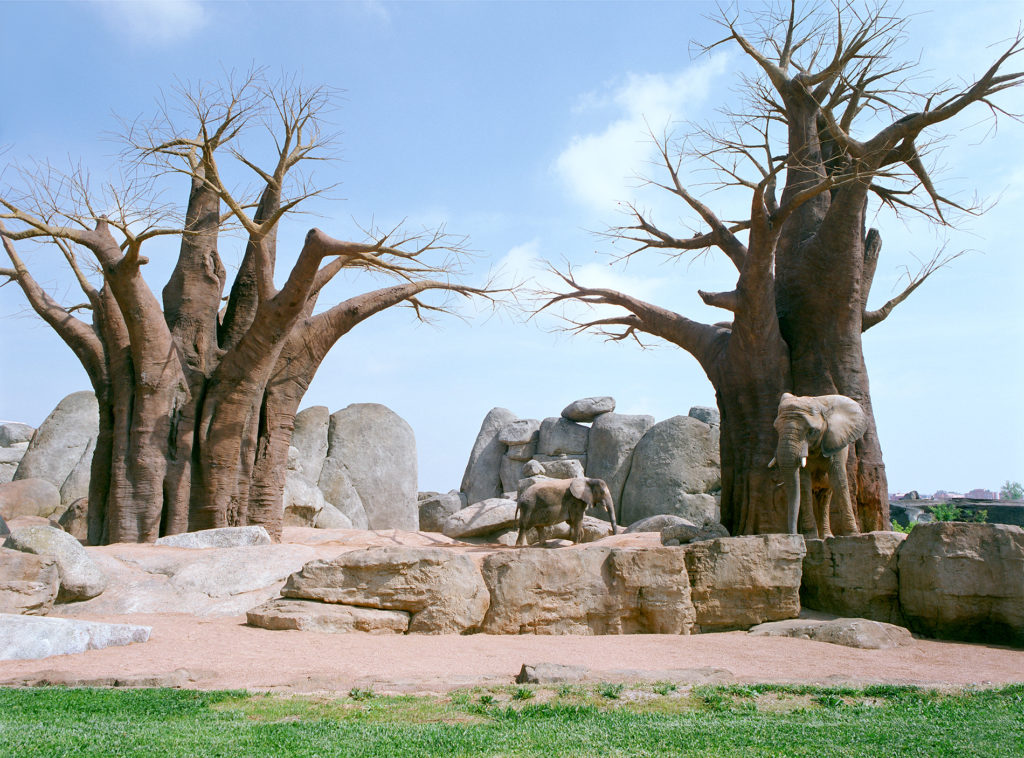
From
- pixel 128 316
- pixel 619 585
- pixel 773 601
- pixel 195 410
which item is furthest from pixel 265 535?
pixel 773 601

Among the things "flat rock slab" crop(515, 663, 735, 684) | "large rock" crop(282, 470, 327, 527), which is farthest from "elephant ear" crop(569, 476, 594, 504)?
"large rock" crop(282, 470, 327, 527)

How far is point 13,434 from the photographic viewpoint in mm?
21891

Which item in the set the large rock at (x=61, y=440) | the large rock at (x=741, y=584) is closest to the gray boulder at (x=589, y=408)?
the large rock at (x=61, y=440)

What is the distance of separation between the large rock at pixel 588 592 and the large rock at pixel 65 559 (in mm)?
3741

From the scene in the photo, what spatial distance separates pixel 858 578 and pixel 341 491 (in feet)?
38.5

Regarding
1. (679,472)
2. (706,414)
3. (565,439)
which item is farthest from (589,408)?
(679,472)

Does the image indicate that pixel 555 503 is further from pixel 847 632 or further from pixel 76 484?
pixel 76 484

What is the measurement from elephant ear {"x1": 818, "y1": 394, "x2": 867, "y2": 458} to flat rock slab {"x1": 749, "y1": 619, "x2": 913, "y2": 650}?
236 centimetres

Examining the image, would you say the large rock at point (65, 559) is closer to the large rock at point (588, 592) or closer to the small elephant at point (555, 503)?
the large rock at point (588, 592)

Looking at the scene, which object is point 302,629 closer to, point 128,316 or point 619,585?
point 619,585

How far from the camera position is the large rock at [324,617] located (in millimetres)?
7020

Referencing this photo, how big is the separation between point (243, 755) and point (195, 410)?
9.49 meters

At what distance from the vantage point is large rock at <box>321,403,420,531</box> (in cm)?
1820

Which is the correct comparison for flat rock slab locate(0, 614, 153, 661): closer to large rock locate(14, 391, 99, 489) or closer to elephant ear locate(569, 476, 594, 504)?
elephant ear locate(569, 476, 594, 504)
